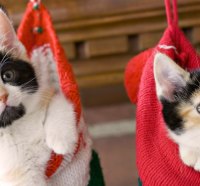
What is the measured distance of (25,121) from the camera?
0.69 meters

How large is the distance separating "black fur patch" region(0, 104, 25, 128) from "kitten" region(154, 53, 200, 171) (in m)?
0.25

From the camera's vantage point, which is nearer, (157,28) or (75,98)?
(75,98)

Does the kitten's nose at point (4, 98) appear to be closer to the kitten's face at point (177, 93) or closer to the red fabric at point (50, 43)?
the red fabric at point (50, 43)

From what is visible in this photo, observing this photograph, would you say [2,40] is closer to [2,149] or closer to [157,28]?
[2,149]

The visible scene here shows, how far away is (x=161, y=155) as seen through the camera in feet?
2.30

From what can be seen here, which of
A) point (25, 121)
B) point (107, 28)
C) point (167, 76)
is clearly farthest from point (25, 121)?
point (107, 28)

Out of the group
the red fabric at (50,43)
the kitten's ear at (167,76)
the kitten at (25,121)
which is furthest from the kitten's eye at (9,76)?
the kitten's ear at (167,76)

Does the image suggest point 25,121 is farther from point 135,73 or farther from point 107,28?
point 107,28

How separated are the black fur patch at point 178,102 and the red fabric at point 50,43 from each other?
171mm

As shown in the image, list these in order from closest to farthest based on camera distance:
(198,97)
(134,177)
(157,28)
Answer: (198,97), (157,28), (134,177)

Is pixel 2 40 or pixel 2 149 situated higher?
pixel 2 40

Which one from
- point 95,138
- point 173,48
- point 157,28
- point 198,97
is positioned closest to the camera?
point 198,97

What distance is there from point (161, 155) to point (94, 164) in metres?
0.17

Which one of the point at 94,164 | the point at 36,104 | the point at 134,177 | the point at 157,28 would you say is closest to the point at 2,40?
the point at 36,104
